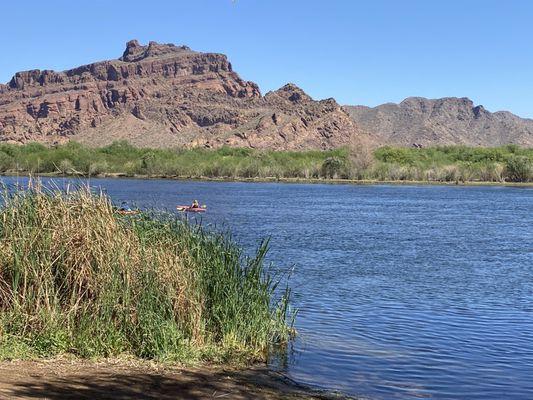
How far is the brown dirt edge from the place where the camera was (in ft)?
Answer: 31.2

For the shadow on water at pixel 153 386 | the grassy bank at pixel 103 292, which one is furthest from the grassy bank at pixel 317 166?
the shadow on water at pixel 153 386

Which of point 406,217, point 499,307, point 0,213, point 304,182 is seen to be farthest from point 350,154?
point 0,213

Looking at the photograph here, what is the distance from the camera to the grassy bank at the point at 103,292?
11477 millimetres

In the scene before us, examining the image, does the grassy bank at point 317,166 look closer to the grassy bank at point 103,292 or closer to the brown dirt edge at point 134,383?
the grassy bank at point 103,292

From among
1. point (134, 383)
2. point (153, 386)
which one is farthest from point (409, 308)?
point (134, 383)

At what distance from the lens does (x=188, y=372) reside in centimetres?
1134

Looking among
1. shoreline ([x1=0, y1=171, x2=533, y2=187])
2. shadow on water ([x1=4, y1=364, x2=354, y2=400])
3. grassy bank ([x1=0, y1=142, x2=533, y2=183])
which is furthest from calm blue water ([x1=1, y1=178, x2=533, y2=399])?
grassy bank ([x1=0, y1=142, x2=533, y2=183])

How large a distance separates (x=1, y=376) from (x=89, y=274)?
257cm

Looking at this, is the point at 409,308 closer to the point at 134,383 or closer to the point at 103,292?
the point at 103,292

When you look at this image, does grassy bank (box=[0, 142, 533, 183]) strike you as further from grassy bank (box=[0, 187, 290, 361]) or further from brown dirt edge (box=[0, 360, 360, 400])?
brown dirt edge (box=[0, 360, 360, 400])

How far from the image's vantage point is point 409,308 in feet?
65.2

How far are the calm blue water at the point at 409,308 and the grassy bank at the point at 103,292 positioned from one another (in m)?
1.76

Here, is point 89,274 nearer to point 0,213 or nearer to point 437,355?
point 0,213

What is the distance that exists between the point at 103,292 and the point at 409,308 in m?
10.6
